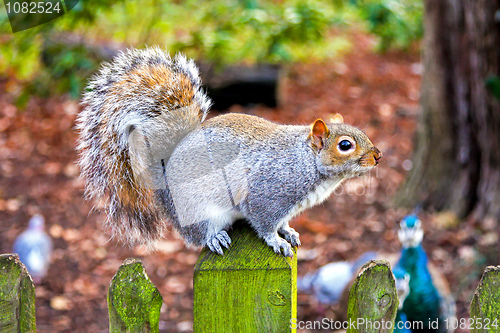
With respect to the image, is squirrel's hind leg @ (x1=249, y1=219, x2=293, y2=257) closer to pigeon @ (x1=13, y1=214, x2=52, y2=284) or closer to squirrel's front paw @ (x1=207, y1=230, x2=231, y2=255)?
squirrel's front paw @ (x1=207, y1=230, x2=231, y2=255)

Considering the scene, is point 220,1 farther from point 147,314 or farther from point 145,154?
point 147,314

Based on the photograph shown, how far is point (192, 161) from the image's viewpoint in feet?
4.78

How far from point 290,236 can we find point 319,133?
310 mm

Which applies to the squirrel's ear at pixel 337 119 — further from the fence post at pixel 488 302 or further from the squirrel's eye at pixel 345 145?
the fence post at pixel 488 302

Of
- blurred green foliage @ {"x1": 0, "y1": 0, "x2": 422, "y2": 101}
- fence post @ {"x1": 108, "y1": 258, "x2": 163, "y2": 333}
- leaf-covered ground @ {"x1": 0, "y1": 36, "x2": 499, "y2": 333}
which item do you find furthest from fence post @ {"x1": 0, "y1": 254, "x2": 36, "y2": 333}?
blurred green foliage @ {"x1": 0, "y1": 0, "x2": 422, "y2": 101}

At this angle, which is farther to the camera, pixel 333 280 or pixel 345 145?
pixel 333 280

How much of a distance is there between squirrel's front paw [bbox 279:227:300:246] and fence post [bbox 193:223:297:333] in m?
0.30

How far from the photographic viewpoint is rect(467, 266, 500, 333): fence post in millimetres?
1154

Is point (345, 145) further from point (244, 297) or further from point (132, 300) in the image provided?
point (132, 300)

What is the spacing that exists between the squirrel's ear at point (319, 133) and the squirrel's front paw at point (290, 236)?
256mm

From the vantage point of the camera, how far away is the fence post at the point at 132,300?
115cm

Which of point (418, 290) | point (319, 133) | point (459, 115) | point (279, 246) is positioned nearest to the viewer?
point (279, 246)

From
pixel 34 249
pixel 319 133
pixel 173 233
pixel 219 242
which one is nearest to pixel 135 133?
pixel 219 242

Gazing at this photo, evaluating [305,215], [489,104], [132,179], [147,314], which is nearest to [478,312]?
[147,314]
